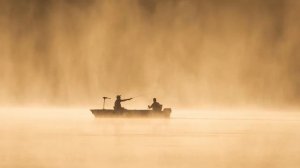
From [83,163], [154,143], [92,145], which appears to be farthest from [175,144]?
[83,163]

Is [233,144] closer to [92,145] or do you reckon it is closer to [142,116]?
[92,145]

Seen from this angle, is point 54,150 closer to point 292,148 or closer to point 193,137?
point 292,148

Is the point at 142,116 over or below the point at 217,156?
over

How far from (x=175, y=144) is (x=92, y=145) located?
405cm

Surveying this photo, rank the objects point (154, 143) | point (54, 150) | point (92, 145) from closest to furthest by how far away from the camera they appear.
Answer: point (54, 150), point (92, 145), point (154, 143)

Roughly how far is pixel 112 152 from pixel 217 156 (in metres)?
4.17

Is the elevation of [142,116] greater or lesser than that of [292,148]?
greater

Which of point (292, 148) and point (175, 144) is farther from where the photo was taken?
point (175, 144)

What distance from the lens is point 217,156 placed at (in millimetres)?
30109

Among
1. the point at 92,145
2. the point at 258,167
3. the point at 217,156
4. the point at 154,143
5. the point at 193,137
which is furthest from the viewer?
the point at 193,137

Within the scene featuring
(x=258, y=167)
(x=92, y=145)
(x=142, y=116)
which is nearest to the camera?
(x=258, y=167)

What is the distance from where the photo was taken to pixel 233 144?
36531 mm

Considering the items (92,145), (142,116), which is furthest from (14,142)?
(142,116)

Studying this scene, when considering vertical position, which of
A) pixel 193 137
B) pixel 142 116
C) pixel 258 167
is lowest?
pixel 258 167
